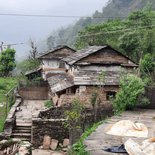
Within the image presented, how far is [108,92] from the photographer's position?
2436 cm

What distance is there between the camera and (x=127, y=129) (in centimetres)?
1379

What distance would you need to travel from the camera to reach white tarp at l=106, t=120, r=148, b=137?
13.5 meters

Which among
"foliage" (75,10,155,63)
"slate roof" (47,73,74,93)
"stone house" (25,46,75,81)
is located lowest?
"slate roof" (47,73,74,93)

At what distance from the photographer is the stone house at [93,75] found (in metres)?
23.8

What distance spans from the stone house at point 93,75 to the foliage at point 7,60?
19.3m

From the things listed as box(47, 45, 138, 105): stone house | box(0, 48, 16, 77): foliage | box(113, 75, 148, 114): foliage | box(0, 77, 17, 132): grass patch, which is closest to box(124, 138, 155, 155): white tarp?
box(113, 75, 148, 114): foliage

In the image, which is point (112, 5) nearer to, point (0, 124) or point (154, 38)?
point (154, 38)

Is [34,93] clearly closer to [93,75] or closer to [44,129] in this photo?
[93,75]

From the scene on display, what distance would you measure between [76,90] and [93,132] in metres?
10.3

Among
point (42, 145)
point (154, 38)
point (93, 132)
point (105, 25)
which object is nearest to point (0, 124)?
point (42, 145)

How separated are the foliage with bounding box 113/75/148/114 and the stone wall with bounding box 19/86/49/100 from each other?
14539mm

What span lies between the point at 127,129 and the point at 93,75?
1101cm

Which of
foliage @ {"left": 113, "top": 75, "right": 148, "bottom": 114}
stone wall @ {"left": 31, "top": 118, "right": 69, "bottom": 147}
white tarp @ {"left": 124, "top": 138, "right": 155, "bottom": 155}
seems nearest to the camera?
white tarp @ {"left": 124, "top": 138, "right": 155, "bottom": 155}

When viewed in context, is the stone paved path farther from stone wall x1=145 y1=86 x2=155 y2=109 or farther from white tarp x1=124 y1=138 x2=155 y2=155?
stone wall x1=145 y1=86 x2=155 y2=109
